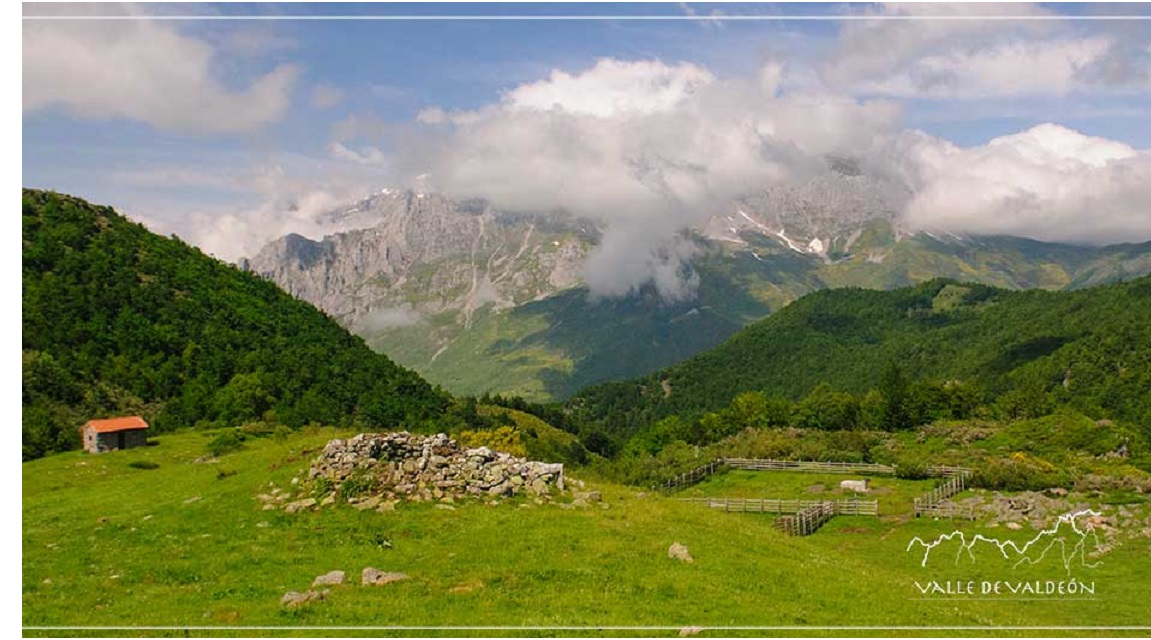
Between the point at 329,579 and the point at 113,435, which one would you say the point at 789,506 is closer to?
the point at 329,579

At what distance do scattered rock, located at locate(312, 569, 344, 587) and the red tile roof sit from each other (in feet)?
177

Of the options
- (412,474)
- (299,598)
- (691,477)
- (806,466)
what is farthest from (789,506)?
(299,598)

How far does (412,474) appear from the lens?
3481 cm

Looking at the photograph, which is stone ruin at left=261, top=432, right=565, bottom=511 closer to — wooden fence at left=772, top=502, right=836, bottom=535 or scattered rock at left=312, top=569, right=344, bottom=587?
scattered rock at left=312, top=569, right=344, bottom=587

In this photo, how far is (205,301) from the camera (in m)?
128

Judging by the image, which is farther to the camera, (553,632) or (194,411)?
(194,411)

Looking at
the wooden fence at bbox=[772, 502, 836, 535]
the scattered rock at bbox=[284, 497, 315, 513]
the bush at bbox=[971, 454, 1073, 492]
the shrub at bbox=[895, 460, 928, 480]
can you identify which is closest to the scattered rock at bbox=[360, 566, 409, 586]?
the scattered rock at bbox=[284, 497, 315, 513]

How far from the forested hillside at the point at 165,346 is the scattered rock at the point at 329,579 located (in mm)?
59073

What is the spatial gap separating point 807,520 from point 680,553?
36.2 m

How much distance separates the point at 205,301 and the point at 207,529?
4302 inches

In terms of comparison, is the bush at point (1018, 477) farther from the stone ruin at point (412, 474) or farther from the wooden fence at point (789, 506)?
the stone ruin at point (412, 474)

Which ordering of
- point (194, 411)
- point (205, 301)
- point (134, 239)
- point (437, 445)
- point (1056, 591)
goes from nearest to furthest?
point (437, 445) < point (1056, 591) < point (194, 411) < point (205, 301) < point (134, 239)
